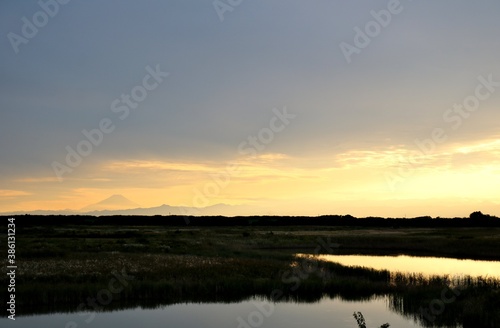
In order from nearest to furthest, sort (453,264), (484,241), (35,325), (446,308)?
1. (35,325)
2. (446,308)
3. (453,264)
4. (484,241)

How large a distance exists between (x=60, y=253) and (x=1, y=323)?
80.6 ft

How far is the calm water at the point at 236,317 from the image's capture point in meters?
24.5

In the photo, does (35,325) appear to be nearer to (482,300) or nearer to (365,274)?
(482,300)

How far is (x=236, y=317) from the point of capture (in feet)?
86.5

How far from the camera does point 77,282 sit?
103 ft

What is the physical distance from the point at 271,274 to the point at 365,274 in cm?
714

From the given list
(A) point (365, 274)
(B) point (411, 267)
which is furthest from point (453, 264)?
(A) point (365, 274)

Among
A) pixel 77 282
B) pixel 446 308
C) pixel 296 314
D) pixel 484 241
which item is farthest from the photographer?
pixel 484 241

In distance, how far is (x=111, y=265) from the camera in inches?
1471

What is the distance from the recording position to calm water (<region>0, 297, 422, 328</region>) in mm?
24531

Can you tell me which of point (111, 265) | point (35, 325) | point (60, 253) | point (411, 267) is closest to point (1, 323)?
point (35, 325)

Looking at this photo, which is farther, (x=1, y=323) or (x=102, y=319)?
(x=102, y=319)

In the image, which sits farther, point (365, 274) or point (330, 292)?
point (365, 274)

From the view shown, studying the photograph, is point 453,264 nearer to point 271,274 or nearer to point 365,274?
point 365,274
